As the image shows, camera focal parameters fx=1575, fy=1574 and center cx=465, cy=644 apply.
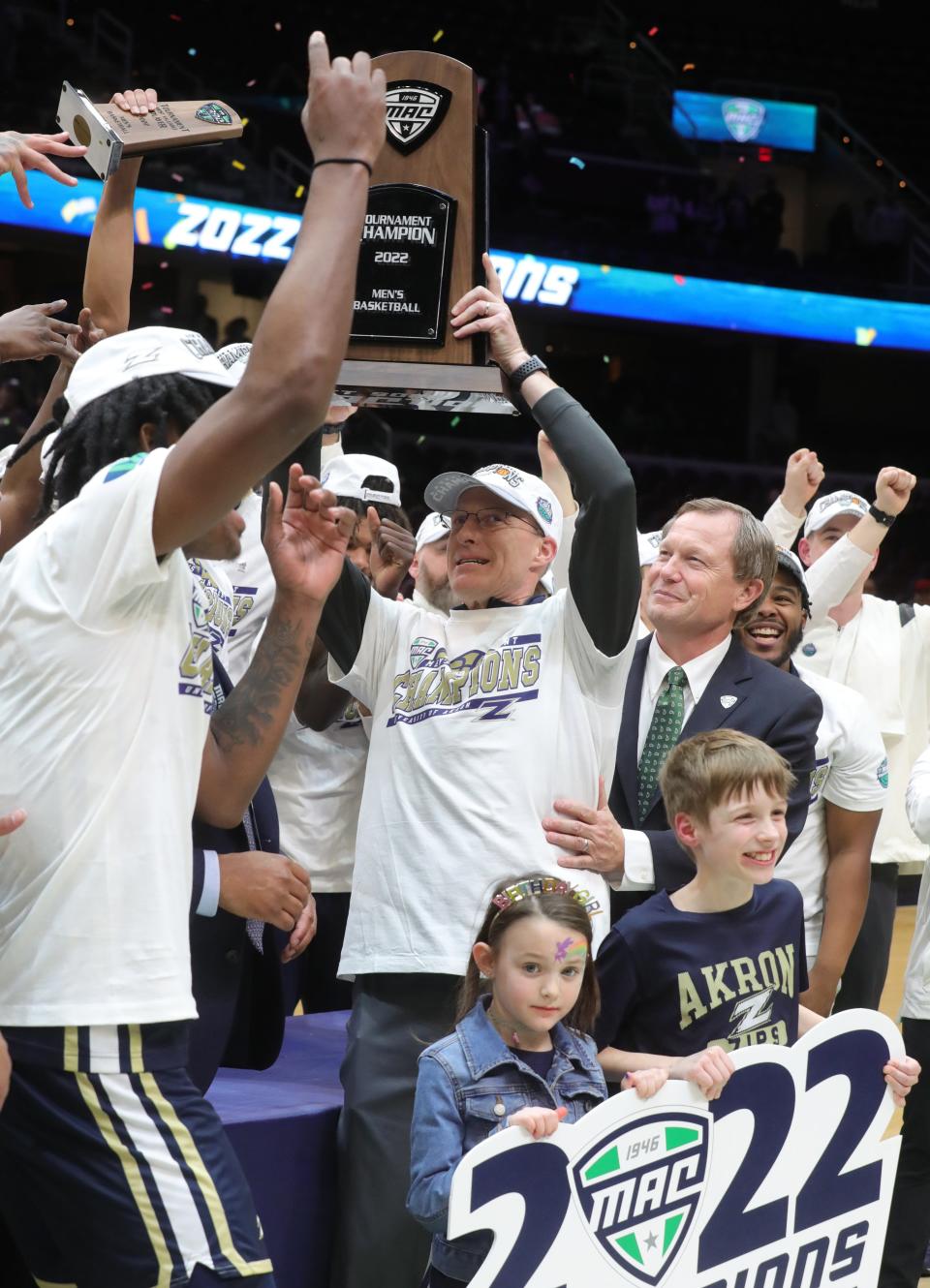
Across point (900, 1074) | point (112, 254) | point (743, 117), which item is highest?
point (743, 117)

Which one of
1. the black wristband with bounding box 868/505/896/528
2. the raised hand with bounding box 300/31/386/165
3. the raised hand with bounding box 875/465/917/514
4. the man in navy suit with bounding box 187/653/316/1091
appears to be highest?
the raised hand with bounding box 300/31/386/165

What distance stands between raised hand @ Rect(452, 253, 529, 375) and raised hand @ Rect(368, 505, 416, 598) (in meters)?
1.01

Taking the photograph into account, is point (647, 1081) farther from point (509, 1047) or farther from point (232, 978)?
point (232, 978)

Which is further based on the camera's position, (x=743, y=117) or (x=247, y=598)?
(x=743, y=117)

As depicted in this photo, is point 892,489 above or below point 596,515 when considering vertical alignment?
above

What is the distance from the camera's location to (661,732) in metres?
3.12

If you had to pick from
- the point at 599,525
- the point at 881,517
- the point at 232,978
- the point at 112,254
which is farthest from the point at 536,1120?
the point at 881,517

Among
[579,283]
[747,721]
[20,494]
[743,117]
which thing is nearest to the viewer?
[20,494]

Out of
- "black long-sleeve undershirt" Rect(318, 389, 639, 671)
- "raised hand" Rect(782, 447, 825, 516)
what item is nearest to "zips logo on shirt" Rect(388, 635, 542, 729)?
"black long-sleeve undershirt" Rect(318, 389, 639, 671)

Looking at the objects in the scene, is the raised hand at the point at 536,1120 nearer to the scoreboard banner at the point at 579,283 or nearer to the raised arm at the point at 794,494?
the raised arm at the point at 794,494

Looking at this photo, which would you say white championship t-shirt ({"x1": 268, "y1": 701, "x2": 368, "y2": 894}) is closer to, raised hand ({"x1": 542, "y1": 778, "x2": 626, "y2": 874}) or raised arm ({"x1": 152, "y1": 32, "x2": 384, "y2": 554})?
raised hand ({"x1": 542, "y1": 778, "x2": 626, "y2": 874})

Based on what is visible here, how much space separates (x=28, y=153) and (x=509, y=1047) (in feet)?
5.84

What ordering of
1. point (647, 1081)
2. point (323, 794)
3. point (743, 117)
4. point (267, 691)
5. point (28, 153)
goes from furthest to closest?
1. point (743, 117)
2. point (323, 794)
3. point (28, 153)
4. point (647, 1081)
5. point (267, 691)

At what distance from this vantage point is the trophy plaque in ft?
8.84
